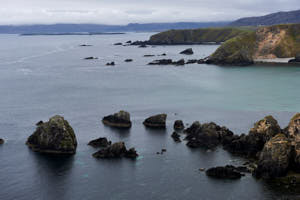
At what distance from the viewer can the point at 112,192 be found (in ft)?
190

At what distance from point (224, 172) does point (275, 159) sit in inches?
345

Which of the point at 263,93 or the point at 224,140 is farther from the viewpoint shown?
the point at 263,93

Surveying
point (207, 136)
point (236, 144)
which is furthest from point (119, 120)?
point (236, 144)

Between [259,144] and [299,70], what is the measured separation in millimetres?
136950

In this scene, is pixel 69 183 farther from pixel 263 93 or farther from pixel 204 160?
pixel 263 93

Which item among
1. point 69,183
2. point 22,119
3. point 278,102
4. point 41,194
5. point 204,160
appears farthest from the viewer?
point 278,102

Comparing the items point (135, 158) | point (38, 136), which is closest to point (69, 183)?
point (135, 158)

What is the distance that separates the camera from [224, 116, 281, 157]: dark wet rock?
72875mm

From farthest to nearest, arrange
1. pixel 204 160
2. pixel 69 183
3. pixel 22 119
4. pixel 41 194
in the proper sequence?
pixel 22 119 → pixel 204 160 → pixel 69 183 → pixel 41 194

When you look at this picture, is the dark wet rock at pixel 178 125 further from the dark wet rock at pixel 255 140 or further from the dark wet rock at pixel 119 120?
the dark wet rock at pixel 255 140

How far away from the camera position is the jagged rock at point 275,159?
6125 cm

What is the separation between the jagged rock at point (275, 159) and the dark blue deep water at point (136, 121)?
8.43ft

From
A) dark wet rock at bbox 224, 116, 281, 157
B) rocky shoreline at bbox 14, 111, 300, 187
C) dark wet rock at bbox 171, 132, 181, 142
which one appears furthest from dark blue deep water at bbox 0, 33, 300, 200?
dark wet rock at bbox 224, 116, 281, 157

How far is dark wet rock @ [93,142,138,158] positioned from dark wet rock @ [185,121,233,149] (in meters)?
13.0
